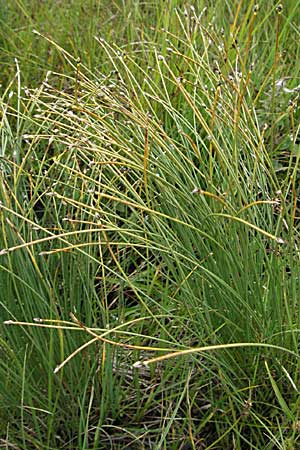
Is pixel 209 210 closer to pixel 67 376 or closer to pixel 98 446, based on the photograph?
pixel 67 376

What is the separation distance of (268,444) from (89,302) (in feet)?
1.66

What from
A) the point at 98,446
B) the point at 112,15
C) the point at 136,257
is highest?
the point at 112,15

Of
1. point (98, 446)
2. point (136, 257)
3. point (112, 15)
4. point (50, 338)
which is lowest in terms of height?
point (98, 446)

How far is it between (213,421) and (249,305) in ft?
0.89

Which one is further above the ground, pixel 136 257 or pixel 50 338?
pixel 50 338

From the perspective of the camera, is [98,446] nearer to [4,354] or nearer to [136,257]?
[4,354]

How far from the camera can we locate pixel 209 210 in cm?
167

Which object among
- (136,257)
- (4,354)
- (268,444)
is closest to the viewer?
(268,444)

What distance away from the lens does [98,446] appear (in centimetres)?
182

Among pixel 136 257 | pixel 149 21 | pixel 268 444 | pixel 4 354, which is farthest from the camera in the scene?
pixel 149 21

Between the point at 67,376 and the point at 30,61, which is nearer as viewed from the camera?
the point at 67,376

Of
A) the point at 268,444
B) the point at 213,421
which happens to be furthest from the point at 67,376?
the point at 268,444

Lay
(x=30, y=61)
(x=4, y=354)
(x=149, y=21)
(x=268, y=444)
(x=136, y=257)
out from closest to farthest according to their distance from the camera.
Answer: (x=268, y=444)
(x=4, y=354)
(x=136, y=257)
(x=30, y=61)
(x=149, y=21)

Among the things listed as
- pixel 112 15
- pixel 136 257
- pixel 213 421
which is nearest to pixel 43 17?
pixel 112 15
